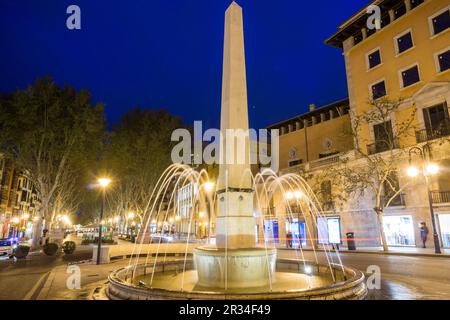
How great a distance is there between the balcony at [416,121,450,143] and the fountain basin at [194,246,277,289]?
20399 mm

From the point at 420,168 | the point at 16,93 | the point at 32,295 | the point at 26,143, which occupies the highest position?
the point at 16,93

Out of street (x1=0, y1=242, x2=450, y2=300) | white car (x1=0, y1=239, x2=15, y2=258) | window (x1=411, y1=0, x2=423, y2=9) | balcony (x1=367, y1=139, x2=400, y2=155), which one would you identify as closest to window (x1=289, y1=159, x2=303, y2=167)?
balcony (x1=367, y1=139, x2=400, y2=155)

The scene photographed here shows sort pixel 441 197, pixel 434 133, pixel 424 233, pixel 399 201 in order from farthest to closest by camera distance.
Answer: pixel 399 201
pixel 434 133
pixel 441 197
pixel 424 233

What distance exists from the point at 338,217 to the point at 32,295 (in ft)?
85.7

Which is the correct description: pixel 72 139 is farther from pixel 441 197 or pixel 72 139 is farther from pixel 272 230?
pixel 441 197

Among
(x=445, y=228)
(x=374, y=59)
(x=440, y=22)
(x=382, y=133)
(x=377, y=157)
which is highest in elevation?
(x=374, y=59)

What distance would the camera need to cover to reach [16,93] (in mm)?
23078

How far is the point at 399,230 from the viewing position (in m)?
24.1

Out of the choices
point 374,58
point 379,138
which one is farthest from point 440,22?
point 379,138

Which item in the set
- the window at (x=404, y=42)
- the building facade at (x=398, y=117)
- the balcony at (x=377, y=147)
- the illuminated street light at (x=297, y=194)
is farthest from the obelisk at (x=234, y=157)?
the window at (x=404, y=42)

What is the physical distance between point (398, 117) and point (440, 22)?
7740 millimetres
